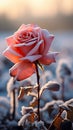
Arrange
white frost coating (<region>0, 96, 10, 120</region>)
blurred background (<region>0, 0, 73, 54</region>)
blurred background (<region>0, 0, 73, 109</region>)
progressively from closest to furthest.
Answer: white frost coating (<region>0, 96, 10, 120</region>), blurred background (<region>0, 0, 73, 109</region>), blurred background (<region>0, 0, 73, 54</region>)

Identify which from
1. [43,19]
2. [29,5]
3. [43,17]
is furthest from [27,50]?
[43,17]

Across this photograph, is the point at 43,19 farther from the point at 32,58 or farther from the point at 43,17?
the point at 32,58

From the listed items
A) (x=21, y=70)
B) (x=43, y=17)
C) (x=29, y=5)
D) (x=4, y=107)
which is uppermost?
(x=21, y=70)

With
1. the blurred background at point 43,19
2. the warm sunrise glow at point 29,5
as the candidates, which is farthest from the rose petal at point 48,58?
the warm sunrise glow at point 29,5

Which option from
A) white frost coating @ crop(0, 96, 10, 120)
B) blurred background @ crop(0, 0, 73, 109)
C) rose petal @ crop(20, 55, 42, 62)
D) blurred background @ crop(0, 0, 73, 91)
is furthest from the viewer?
blurred background @ crop(0, 0, 73, 91)

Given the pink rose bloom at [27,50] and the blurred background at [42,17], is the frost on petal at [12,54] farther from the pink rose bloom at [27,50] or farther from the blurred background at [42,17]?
the blurred background at [42,17]

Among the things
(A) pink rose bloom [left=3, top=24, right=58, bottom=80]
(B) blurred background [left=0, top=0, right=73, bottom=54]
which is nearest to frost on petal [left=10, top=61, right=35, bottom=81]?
(A) pink rose bloom [left=3, top=24, right=58, bottom=80]

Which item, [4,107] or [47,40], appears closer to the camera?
[47,40]

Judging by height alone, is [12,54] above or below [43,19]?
above

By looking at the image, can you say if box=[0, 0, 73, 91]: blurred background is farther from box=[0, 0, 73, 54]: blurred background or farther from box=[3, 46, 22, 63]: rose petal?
box=[3, 46, 22, 63]: rose petal
